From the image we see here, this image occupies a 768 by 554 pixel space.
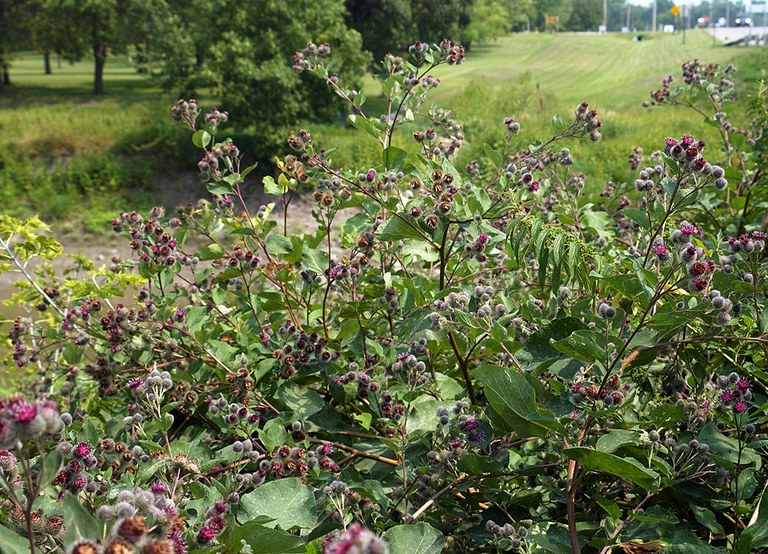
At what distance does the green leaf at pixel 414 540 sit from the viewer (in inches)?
41.8

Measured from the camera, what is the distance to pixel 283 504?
48.9 inches

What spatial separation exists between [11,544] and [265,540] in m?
0.34

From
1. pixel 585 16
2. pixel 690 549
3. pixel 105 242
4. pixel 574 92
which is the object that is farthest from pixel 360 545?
pixel 585 16

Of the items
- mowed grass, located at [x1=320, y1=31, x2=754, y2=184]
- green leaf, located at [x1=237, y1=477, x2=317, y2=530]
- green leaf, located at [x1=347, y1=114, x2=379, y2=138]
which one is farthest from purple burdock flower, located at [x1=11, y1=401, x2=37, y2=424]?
mowed grass, located at [x1=320, y1=31, x2=754, y2=184]

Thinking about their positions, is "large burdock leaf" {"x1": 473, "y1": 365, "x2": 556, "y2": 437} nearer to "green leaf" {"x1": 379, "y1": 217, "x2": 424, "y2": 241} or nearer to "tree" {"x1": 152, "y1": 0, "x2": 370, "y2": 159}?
"green leaf" {"x1": 379, "y1": 217, "x2": 424, "y2": 241}

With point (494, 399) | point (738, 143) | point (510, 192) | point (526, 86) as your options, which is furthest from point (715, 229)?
point (526, 86)

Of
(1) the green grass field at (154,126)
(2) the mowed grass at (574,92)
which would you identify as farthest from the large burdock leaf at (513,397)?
(1) the green grass field at (154,126)

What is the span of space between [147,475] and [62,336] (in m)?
1.00

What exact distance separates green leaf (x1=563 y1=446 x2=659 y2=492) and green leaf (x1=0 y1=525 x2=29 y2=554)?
0.79 metres

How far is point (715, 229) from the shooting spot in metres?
2.45

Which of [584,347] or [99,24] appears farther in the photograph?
[99,24]

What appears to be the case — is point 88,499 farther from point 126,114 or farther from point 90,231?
point 126,114

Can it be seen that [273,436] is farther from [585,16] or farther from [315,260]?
[585,16]

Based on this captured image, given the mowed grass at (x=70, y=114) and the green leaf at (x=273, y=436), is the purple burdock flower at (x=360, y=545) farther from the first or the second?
the mowed grass at (x=70, y=114)
